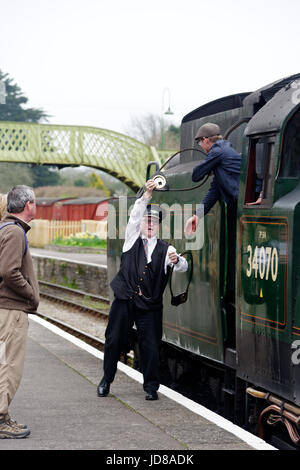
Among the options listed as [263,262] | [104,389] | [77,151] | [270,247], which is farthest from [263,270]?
[77,151]

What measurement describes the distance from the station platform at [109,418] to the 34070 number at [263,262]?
1.21 metres

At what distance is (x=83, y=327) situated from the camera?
18.8 meters

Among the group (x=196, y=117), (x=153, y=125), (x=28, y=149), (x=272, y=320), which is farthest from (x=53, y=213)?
(x=272, y=320)

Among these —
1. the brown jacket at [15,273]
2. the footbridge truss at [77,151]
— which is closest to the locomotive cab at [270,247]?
the brown jacket at [15,273]

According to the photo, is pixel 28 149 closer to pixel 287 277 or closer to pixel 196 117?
pixel 196 117

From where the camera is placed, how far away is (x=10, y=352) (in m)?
6.28

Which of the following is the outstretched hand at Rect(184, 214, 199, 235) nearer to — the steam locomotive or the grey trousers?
the steam locomotive

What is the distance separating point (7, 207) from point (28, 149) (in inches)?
1152

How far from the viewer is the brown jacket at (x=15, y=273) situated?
243 inches

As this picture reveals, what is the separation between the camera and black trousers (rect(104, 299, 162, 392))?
7996 mm

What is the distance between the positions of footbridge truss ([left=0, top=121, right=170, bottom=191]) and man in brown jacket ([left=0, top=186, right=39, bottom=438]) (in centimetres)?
2807

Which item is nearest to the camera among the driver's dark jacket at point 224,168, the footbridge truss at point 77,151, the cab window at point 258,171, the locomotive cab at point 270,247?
the locomotive cab at point 270,247

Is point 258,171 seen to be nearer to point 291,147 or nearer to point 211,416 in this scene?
point 291,147

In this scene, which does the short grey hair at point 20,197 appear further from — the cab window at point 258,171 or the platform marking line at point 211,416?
the platform marking line at point 211,416
